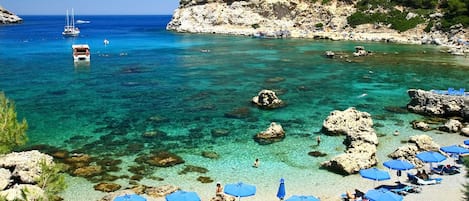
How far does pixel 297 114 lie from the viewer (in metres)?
44.1

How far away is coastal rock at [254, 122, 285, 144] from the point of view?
3553cm

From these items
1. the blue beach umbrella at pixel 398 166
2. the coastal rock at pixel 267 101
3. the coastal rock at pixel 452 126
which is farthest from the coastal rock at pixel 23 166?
the coastal rock at pixel 452 126

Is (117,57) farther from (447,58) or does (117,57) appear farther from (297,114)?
(447,58)

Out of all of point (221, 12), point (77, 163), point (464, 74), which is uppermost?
point (221, 12)

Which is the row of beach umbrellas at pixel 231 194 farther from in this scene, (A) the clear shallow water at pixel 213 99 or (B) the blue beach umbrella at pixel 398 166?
(B) the blue beach umbrella at pixel 398 166

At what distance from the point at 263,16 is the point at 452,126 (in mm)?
115446

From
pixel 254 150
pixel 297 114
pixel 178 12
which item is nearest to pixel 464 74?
pixel 297 114

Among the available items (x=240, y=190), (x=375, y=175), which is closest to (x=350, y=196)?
(x=375, y=175)

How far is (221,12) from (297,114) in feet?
375

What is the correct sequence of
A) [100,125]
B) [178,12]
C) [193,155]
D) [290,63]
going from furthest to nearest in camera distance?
[178,12]
[290,63]
[100,125]
[193,155]

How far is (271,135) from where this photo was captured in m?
36.0

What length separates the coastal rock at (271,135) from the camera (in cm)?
3553

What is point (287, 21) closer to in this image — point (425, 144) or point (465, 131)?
point (465, 131)

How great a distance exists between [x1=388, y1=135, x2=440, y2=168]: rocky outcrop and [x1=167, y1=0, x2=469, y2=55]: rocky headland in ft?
274
